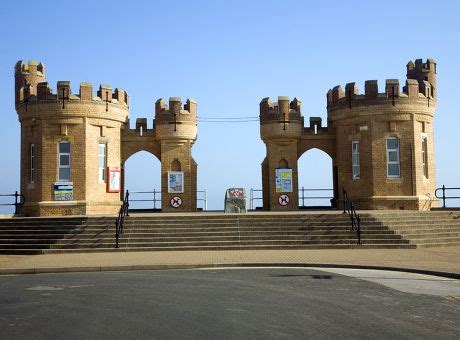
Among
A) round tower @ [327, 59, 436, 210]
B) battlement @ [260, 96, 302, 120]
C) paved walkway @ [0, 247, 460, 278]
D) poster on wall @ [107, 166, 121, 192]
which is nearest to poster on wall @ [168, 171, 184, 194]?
poster on wall @ [107, 166, 121, 192]

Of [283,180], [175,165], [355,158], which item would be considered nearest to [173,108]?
[175,165]

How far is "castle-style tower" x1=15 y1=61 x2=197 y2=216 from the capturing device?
88.1 ft

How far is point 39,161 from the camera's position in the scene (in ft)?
88.4

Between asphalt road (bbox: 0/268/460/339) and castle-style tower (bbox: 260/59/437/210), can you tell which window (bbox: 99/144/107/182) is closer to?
castle-style tower (bbox: 260/59/437/210)

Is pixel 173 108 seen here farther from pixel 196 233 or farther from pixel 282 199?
pixel 196 233

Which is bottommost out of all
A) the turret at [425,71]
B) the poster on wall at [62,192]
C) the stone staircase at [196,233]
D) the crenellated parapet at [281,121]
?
the stone staircase at [196,233]

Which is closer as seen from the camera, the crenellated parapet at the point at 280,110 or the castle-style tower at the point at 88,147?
the castle-style tower at the point at 88,147

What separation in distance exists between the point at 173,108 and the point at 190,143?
2047mm

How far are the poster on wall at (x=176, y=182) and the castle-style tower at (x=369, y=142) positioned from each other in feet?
15.0

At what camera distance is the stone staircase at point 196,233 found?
67.1 ft

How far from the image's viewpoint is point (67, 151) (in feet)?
89.0

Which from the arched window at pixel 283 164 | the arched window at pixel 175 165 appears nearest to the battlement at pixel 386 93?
the arched window at pixel 283 164

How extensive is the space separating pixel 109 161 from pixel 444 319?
2186 cm

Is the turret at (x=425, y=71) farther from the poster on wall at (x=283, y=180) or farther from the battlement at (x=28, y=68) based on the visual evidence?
the battlement at (x=28, y=68)
